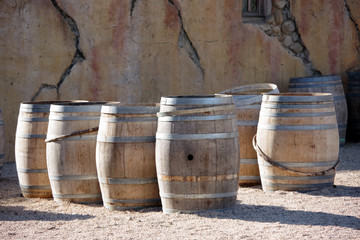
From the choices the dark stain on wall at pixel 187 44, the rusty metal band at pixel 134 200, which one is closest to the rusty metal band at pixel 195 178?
the rusty metal band at pixel 134 200

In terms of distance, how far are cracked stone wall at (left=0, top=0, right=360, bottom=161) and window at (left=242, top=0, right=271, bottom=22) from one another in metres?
0.11

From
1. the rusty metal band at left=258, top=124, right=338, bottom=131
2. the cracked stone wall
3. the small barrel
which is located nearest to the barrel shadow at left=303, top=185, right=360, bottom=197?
the rusty metal band at left=258, top=124, right=338, bottom=131

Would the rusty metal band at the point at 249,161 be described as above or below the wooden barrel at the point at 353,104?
below

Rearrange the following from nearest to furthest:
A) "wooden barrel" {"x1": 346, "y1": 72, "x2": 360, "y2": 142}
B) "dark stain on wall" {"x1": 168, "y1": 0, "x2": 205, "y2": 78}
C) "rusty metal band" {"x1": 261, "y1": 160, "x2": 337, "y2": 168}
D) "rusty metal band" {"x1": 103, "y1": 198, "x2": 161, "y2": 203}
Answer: "rusty metal band" {"x1": 103, "y1": 198, "x2": 161, "y2": 203} < "rusty metal band" {"x1": 261, "y1": 160, "x2": 337, "y2": 168} < "dark stain on wall" {"x1": 168, "y1": 0, "x2": 205, "y2": 78} < "wooden barrel" {"x1": 346, "y1": 72, "x2": 360, "y2": 142}

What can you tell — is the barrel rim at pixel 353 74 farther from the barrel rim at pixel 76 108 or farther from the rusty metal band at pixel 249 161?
the barrel rim at pixel 76 108

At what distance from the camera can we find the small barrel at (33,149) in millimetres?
5887

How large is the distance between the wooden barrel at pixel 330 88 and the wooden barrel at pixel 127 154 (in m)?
4.36

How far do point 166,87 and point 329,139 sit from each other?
11.6 feet

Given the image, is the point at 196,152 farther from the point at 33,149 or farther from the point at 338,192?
the point at 33,149

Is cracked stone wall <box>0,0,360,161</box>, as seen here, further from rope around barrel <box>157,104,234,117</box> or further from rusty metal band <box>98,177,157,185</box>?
rope around barrel <box>157,104,234,117</box>

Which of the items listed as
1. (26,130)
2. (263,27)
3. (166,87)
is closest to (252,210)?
(26,130)

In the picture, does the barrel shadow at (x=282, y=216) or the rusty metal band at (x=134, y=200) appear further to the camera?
the rusty metal band at (x=134, y=200)

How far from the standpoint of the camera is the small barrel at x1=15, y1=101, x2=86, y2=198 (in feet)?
19.3

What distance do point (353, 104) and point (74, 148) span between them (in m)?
5.51
